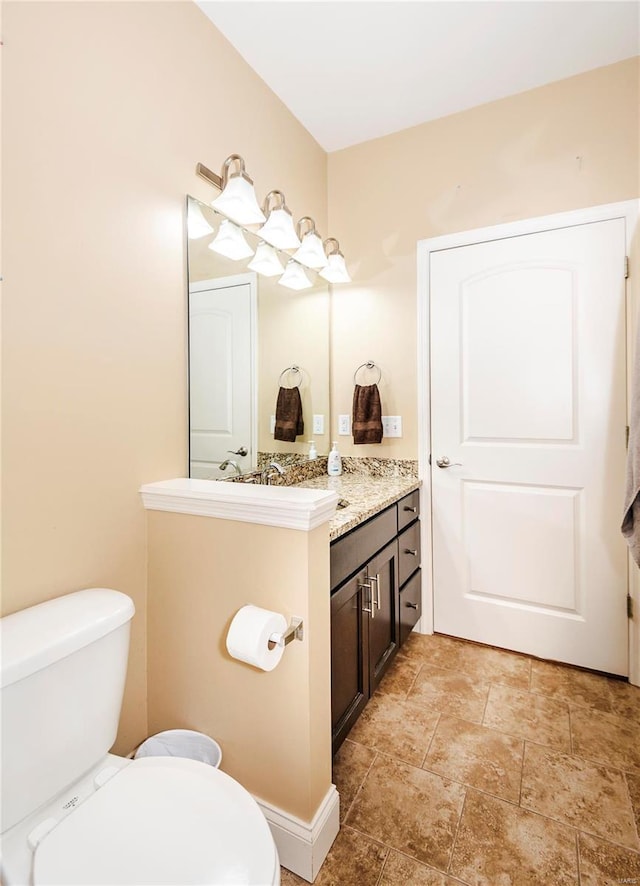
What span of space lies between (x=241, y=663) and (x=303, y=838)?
458mm

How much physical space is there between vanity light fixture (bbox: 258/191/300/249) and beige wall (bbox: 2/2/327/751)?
9.9 inches

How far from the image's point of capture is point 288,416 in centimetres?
212

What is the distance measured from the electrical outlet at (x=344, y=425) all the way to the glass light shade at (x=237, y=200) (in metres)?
1.18

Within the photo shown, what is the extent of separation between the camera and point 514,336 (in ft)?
6.64

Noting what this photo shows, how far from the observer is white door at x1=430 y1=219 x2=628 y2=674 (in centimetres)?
186

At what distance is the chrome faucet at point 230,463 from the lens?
1.65 metres

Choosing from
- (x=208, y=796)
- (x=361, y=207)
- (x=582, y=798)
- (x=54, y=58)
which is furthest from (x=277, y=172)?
(x=582, y=798)

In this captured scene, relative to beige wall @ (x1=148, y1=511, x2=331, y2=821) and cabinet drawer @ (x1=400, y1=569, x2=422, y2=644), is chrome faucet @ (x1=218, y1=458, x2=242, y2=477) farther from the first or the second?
cabinet drawer @ (x1=400, y1=569, x2=422, y2=644)

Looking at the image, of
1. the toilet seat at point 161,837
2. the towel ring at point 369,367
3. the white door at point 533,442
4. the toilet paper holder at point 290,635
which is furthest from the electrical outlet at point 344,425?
the toilet seat at point 161,837

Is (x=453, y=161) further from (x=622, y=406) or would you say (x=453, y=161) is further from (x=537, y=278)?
(x=622, y=406)

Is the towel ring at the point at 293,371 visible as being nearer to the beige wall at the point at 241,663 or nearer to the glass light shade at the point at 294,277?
the glass light shade at the point at 294,277

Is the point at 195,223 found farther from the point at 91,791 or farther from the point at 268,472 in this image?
the point at 91,791

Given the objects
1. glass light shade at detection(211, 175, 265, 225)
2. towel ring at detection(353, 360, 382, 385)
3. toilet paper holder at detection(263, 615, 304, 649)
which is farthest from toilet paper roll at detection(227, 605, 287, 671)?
towel ring at detection(353, 360, 382, 385)

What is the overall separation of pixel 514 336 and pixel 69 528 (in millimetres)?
1982
